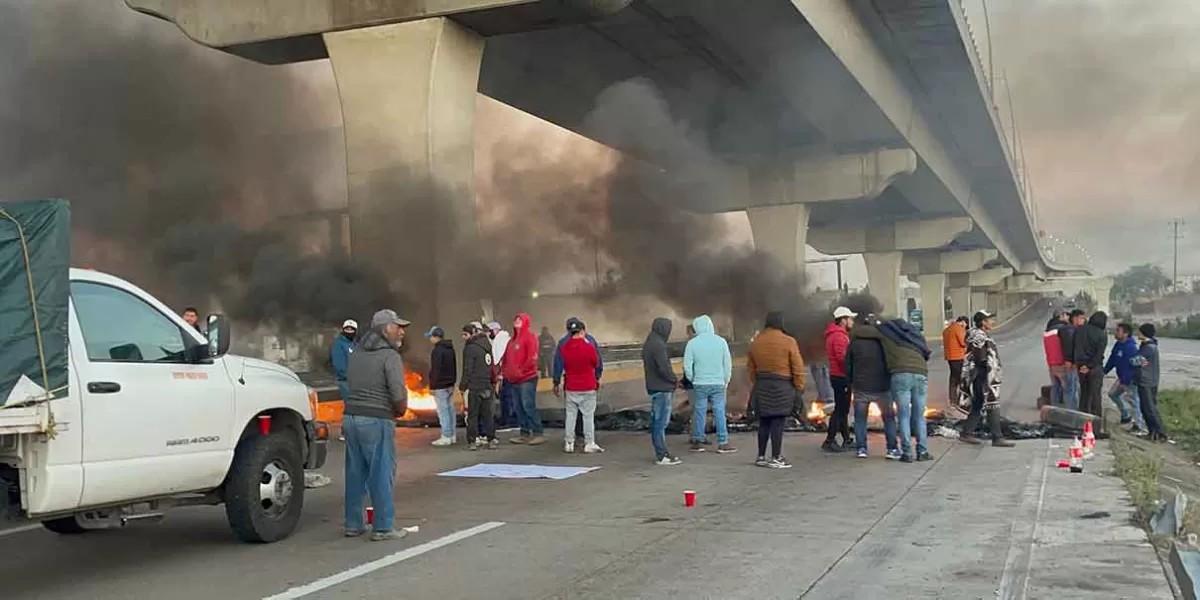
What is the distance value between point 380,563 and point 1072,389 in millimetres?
11576

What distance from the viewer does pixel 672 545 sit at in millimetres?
7000

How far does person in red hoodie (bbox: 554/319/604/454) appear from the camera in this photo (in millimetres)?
11844

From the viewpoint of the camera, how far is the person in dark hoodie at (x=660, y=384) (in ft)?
36.6

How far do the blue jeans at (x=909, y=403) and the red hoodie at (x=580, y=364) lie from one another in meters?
3.36

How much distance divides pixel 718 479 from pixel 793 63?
14617mm

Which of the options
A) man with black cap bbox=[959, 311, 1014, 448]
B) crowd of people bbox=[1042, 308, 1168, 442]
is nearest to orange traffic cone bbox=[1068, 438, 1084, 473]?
man with black cap bbox=[959, 311, 1014, 448]

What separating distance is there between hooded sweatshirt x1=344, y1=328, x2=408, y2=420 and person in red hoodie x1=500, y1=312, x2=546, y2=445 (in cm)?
589

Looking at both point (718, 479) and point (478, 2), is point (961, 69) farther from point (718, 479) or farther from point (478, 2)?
point (718, 479)

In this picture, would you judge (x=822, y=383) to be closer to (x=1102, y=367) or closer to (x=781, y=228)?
(x=1102, y=367)

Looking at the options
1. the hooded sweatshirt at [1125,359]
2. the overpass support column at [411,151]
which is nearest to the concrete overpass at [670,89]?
the overpass support column at [411,151]

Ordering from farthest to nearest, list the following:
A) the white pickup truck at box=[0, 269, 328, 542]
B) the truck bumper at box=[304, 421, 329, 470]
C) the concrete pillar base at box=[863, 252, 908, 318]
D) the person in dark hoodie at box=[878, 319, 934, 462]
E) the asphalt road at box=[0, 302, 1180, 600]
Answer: the concrete pillar base at box=[863, 252, 908, 318], the person in dark hoodie at box=[878, 319, 934, 462], the truck bumper at box=[304, 421, 329, 470], the asphalt road at box=[0, 302, 1180, 600], the white pickup truck at box=[0, 269, 328, 542]

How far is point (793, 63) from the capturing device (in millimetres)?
22500

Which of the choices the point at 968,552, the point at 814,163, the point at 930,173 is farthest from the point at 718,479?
the point at 930,173

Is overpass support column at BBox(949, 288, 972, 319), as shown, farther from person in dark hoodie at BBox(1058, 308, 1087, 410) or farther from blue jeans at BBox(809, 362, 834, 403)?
person in dark hoodie at BBox(1058, 308, 1087, 410)
